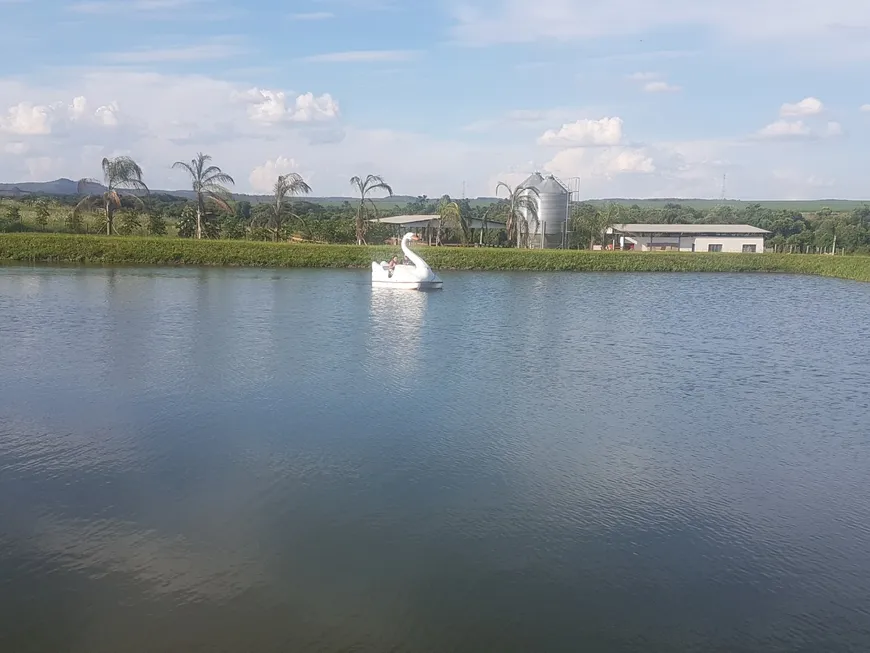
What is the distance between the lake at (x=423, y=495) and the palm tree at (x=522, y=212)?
40.6 meters

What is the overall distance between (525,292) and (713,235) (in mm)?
44944

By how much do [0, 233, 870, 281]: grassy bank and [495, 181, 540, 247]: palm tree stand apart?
944 centimetres

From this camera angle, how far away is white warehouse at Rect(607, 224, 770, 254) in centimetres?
7219

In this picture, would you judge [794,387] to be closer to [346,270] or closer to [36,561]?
[36,561]

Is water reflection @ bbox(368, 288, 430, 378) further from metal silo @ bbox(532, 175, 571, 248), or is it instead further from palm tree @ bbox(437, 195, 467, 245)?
metal silo @ bbox(532, 175, 571, 248)

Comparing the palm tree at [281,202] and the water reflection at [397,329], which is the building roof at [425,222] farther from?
the water reflection at [397,329]

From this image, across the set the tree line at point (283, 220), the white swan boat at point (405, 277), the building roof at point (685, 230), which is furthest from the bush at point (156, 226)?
the building roof at point (685, 230)

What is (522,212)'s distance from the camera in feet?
214

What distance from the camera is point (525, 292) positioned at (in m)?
35.7

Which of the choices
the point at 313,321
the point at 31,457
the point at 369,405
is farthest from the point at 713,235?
the point at 31,457

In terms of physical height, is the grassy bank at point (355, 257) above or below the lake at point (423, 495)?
above

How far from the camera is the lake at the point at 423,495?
6758 millimetres

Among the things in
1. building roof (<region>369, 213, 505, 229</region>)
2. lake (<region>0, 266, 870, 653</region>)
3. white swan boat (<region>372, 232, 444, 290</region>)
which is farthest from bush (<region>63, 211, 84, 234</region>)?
lake (<region>0, 266, 870, 653</region>)

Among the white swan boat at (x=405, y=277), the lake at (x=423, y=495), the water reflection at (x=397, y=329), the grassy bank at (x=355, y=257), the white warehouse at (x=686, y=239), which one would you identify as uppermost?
the white warehouse at (x=686, y=239)
